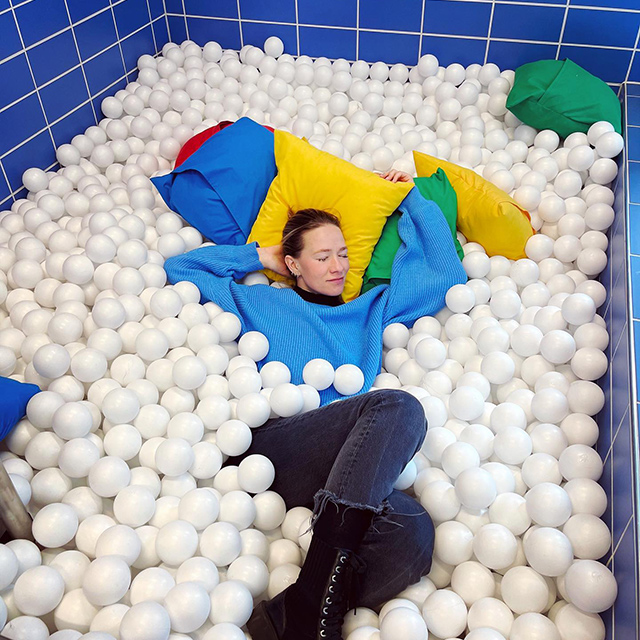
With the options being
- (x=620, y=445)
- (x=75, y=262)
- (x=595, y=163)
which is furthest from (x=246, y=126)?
(x=620, y=445)

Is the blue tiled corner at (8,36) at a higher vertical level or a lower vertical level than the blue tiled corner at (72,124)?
higher

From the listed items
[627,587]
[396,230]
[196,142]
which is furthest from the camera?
[196,142]

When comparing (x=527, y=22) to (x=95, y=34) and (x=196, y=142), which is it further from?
(x=95, y=34)

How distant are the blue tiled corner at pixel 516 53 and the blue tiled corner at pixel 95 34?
4.95 feet

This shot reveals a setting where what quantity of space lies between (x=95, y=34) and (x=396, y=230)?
1.48m

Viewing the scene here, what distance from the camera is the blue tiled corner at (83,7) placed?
231 cm

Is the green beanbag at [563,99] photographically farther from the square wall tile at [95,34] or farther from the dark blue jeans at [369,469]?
the square wall tile at [95,34]

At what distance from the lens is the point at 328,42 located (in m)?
2.68

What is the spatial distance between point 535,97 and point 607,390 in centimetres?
120

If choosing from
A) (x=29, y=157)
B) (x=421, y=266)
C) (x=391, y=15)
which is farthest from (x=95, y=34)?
(x=421, y=266)

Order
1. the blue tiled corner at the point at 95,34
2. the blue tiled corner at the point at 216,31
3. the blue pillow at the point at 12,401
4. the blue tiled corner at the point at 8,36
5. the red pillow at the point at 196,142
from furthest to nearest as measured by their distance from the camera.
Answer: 1. the blue tiled corner at the point at 216,31
2. the blue tiled corner at the point at 95,34
3. the red pillow at the point at 196,142
4. the blue tiled corner at the point at 8,36
5. the blue pillow at the point at 12,401

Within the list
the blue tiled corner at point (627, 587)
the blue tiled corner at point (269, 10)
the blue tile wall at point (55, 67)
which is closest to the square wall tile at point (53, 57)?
the blue tile wall at point (55, 67)

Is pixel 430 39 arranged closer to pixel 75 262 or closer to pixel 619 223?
pixel 619 223

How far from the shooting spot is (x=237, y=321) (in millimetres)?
1606
